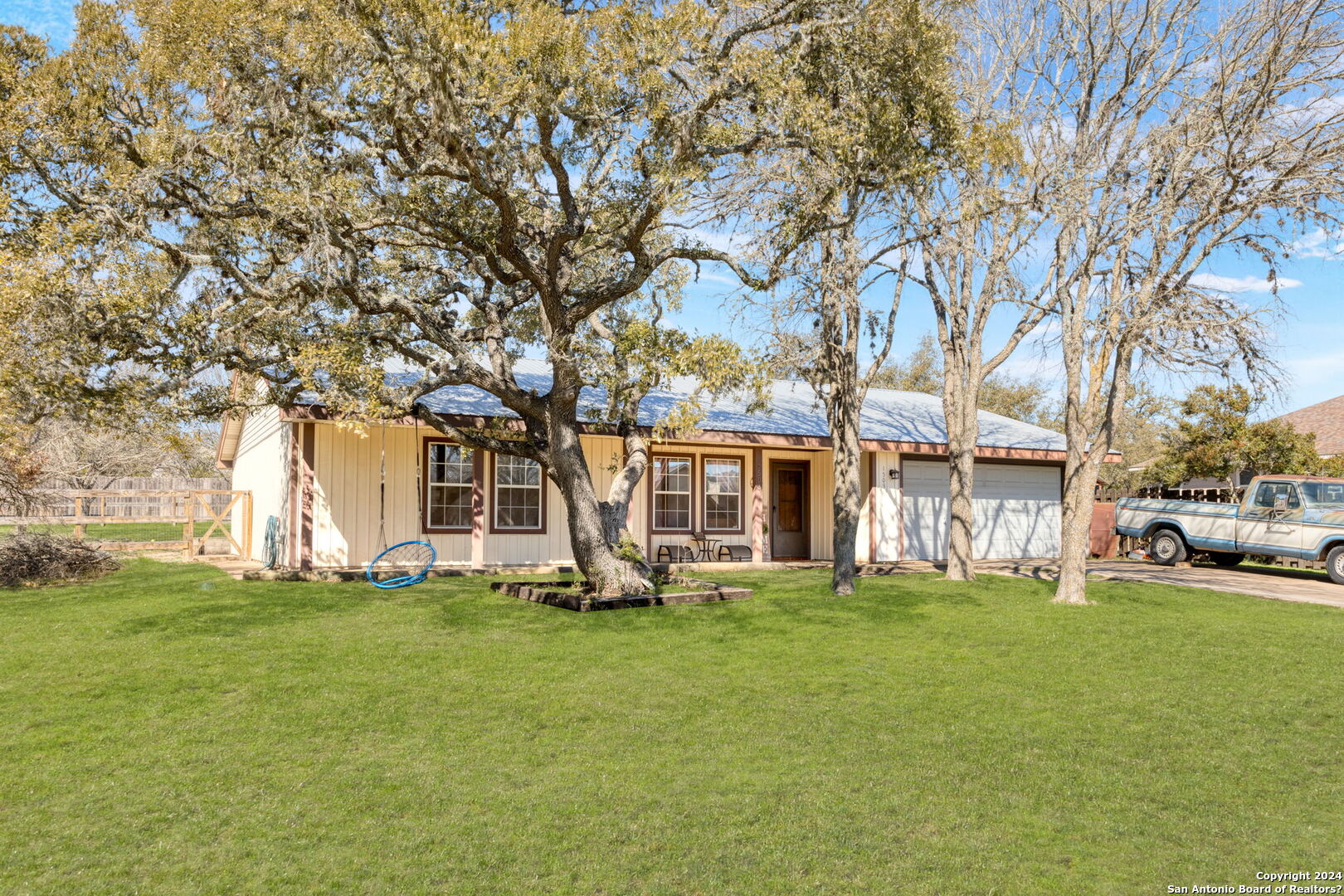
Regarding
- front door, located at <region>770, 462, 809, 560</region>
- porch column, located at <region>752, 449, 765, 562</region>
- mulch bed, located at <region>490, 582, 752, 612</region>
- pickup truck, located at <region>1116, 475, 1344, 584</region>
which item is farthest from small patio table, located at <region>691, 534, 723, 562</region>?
pickup truck, located at <region>1116, 475, 1344, 584</region>

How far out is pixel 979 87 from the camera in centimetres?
1368

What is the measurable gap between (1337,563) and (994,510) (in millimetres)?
6467

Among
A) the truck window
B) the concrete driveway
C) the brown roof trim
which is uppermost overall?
the brown roof trim

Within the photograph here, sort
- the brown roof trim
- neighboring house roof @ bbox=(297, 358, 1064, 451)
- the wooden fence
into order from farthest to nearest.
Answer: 1. the wooden fence
2. neighboring house roof @ bbox=(297, 358, 1064, 451)
3. the brown roof trim

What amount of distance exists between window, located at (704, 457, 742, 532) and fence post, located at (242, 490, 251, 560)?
9.74 m

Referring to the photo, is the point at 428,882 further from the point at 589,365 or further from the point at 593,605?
the point at 589,365

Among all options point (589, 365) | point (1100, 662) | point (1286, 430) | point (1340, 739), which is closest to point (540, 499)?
point (589, 365)

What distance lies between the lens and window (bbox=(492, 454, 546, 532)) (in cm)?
1491

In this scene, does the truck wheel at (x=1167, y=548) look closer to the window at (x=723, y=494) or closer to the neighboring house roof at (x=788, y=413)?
the neighboring house roof at (x=788, y=413)

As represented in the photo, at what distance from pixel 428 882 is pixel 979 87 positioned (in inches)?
553

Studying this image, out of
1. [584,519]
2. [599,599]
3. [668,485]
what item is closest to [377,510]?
[584,519]

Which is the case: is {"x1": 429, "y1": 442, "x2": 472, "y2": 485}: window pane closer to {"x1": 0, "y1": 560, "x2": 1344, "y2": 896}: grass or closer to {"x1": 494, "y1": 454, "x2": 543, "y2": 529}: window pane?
{"x1": 494, "y1": 454, "x2": 543, "y2": 529}: window pane

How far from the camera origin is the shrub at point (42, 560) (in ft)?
42.5

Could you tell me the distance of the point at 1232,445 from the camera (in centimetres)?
2134
